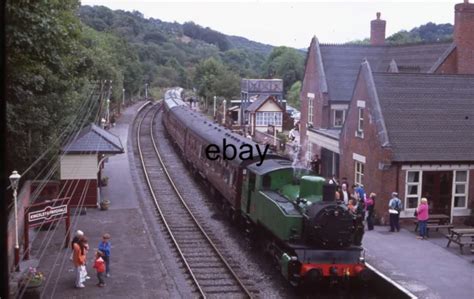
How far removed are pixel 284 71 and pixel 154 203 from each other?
178 ft

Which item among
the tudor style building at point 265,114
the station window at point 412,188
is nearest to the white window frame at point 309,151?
the station window at point 412,188

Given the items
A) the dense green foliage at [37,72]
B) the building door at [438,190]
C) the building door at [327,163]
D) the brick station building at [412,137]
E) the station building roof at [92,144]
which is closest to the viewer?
the dense green foliage at [37,72]

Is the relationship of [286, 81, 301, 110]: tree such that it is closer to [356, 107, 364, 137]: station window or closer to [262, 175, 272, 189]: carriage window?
[356, 107, 364, 137]: station window

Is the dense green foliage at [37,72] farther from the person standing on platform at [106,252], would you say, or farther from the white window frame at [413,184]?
the white window frame at [413,184]

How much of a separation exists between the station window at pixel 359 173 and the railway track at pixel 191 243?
632 centimetres

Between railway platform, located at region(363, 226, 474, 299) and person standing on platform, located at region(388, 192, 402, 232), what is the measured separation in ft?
0.82

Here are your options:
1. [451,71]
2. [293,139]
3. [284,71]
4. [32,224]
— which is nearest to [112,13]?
[284,71]

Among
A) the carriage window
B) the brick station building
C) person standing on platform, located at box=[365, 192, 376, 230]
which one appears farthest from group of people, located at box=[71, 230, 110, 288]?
the brick station building

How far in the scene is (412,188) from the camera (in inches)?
800

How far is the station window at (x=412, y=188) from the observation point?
20.2 m

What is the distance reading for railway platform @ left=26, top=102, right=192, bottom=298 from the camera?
14039mm

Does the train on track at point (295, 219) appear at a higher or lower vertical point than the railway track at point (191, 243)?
higher

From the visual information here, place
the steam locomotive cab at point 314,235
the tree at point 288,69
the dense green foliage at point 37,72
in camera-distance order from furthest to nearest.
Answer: the tree at point 288,69 < the steam locomotive cab at point 314,235 < the dense green foliage at point 37,72

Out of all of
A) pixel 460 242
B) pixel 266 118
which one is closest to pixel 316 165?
pixel 460 242
